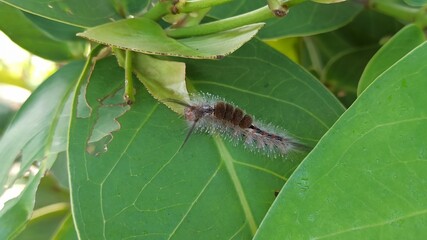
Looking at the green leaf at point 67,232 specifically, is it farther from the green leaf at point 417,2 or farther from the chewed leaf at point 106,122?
the green leaf at point 417,2

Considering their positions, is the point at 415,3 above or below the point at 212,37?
below

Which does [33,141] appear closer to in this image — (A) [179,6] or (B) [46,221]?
(A) [179,6]

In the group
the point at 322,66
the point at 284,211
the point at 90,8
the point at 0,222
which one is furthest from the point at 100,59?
the point at 322,66

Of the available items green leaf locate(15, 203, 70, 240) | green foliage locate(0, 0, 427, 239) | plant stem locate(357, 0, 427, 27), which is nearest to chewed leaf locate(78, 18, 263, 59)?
green foliage locate(0, 0, 427, 239)

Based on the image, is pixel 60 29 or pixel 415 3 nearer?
pixel 415 3

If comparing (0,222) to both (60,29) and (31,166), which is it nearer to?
(31,166)

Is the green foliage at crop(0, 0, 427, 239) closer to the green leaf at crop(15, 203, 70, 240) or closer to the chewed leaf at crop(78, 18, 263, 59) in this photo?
the chewed leaf at crop(78, 18, 263, 59)
